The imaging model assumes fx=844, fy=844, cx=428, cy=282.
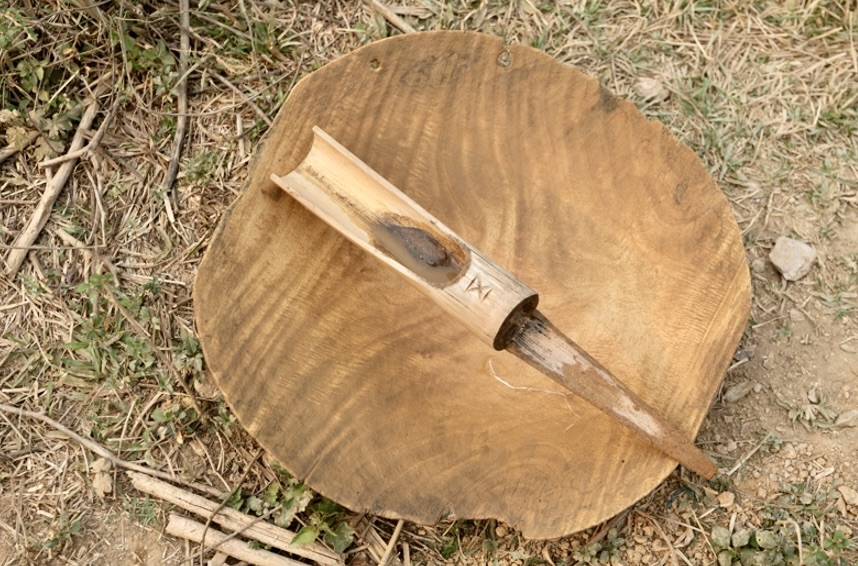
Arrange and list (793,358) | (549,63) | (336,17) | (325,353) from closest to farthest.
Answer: (325,353) → (549,63) → (793,358) → (336,17)

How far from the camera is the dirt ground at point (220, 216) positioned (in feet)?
6.67

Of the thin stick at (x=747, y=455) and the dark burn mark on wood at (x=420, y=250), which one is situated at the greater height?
the dark burn mark on wood at (x=420, y=250)

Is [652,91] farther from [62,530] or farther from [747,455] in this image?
[62,530]

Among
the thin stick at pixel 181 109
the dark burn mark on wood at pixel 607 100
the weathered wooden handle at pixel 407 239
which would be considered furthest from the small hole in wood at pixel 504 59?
the thin stick at pixel 181 109

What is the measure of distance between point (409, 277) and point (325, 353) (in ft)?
0.93

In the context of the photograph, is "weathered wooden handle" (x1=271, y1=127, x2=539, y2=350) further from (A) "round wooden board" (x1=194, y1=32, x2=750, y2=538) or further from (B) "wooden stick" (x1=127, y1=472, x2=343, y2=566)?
(B) "wooden stick" (x1=127, y1=472, x2=343, y2=566)

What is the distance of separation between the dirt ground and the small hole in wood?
1.76ft

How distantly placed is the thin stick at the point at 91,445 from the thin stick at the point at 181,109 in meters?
0.58

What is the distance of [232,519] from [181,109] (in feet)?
3.56

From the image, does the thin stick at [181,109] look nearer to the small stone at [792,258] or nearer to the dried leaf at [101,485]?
the dried leaf at [101,485]

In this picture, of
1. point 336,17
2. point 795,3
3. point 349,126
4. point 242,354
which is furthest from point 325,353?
point 795,3

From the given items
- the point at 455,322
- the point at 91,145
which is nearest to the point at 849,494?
the point at 455,322

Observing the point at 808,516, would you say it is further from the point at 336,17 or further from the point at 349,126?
the point at 336,17

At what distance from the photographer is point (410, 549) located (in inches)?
80.0
